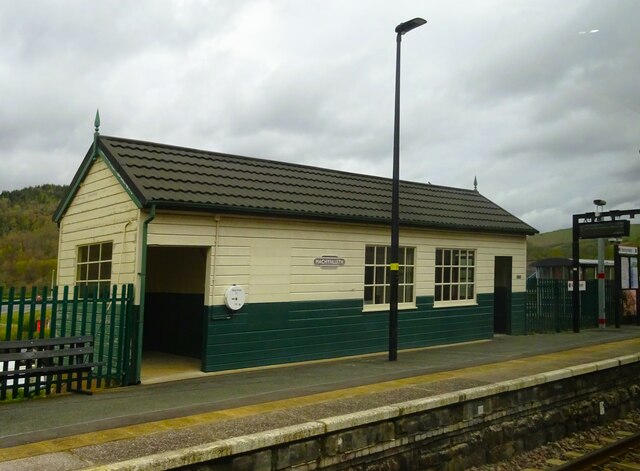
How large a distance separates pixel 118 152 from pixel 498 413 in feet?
25.7

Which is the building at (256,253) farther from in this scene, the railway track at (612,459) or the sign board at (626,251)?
the sign board at (626,251)

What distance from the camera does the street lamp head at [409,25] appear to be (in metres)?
11.0

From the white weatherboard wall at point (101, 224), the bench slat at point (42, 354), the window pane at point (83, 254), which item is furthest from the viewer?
the window pane at point (83, 254)

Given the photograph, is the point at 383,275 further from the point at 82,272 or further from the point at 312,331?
the point at 82,272

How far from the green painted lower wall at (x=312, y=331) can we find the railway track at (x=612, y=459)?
5.42m

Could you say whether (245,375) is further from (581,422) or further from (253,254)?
(581,422)

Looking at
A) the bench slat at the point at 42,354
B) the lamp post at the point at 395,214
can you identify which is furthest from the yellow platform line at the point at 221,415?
the bench slat at the point at 42,354

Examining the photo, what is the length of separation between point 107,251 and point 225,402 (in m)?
5.01

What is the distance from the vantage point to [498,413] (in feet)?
27.2

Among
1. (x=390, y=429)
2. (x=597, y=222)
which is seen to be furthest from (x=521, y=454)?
(x=597, y=222)

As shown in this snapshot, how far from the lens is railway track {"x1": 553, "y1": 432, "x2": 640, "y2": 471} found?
8055 millimetres

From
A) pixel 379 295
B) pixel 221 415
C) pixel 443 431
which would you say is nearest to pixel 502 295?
pixel 379 295

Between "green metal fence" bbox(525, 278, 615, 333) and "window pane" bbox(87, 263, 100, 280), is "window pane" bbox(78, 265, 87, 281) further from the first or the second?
"green metal fence" bbox(525, 278, 615, 333)

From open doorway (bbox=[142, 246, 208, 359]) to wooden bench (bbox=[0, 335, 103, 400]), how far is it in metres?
3.28
